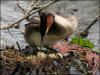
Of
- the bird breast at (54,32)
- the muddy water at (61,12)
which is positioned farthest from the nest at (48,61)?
the muddy water at (61,12)

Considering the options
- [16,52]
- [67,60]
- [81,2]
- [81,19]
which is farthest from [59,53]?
[81,2]

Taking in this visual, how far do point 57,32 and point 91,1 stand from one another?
6.62 m

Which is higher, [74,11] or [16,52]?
[16,52]

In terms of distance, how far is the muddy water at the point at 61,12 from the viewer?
732cm

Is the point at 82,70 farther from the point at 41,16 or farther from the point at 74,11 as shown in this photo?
the point at 74,11

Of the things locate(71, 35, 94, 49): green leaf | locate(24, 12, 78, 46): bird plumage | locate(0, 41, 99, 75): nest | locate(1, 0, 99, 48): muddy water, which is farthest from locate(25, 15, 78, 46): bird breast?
locate(1, 0, 99, 48): muddy water

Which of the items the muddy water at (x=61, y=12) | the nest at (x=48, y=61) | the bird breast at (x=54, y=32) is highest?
the bird breast at (x=54, y=32)

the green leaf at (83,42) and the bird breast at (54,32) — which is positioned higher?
the bird breast at (54,32)

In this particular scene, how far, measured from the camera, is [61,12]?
7691 mm

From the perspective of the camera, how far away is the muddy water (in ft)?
24.0

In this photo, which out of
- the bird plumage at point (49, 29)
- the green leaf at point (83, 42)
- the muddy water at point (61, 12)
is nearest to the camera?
the bird plumage at point (49, 29)

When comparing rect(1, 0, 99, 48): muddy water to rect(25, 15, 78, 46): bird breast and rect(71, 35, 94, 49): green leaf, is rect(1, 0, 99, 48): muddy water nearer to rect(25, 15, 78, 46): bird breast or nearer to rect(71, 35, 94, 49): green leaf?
rect(71, 35, 94, 49): green leaf

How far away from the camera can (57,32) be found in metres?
5.45

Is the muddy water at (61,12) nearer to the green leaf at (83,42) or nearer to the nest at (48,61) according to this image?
the green leaf at (83,42)
